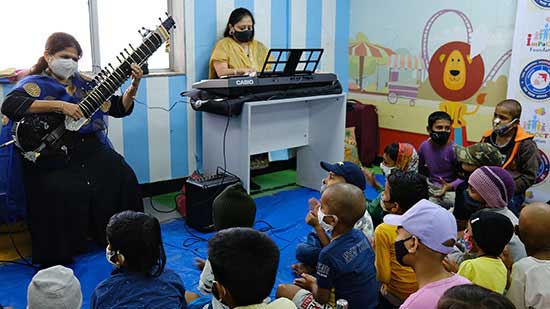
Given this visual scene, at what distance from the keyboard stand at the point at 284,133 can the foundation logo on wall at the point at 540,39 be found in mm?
1620

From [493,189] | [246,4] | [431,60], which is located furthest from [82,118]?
[431,60]

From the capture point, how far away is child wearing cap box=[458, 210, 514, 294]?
1906 millimetres

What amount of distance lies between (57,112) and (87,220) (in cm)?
72

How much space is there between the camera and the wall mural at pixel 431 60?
482 cm

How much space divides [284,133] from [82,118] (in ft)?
6.43

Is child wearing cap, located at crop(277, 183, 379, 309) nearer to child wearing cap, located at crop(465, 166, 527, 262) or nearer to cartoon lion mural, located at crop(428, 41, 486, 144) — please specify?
child wearing cap, located at crop(465, 166, 527, 262)

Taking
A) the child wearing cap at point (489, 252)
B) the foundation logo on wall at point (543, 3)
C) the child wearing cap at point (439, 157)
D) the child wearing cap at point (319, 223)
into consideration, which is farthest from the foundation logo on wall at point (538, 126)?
the child wearing cap at point (489, 252)

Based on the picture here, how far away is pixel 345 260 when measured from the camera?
2.09 metres

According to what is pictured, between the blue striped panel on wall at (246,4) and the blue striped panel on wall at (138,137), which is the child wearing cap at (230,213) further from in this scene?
the blue striped panel on wall at (246,4)

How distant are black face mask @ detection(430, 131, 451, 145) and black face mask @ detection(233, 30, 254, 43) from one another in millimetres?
1898

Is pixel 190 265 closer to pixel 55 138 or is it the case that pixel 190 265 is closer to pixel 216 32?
pixel 55 138

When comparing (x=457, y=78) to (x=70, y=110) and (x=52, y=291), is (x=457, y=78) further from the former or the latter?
Answer: (x=52, y=291)

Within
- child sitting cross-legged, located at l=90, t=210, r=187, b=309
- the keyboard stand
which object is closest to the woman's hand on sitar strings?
the keyboard stand

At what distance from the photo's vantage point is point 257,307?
4.82 ft
